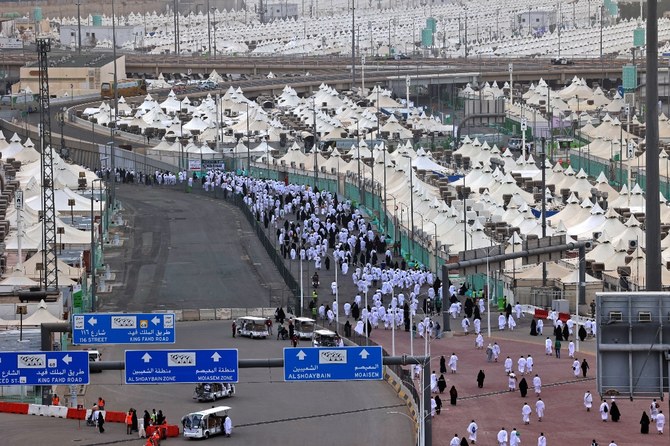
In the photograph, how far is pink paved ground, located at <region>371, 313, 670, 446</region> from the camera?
47469 millimetres

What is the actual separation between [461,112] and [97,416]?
117 meters

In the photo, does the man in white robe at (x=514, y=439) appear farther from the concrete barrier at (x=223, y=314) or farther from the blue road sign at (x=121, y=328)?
the concrete barrier at (x=223, y=314)

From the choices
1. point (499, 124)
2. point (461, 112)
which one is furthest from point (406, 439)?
point (461, 112)

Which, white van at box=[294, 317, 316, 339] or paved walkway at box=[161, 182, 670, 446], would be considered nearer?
paved walkway at box=[161, 182, 670, 446]

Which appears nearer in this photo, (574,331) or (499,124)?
(574,331)

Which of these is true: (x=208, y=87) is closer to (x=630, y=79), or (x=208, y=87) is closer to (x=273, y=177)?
(x=630, y=79)

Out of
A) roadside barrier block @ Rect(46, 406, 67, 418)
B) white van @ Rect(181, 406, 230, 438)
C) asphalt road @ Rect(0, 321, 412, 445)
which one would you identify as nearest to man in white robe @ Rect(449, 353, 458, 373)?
asphalt road @ Rect(0, 321, 412, 445)

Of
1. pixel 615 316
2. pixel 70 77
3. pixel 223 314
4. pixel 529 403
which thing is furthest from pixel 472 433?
pixel 70 77

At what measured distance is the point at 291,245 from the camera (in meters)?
80.8

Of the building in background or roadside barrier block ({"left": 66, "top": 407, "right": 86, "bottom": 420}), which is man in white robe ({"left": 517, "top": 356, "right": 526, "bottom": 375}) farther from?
the building in background

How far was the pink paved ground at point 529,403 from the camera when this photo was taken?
1869 inches

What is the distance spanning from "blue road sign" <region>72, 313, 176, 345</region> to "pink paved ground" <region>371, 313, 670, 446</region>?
22.3 ft

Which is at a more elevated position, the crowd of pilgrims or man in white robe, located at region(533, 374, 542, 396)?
man in white robe, located at region(533, 374, 542, 396)

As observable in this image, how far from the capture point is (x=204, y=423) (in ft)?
156
